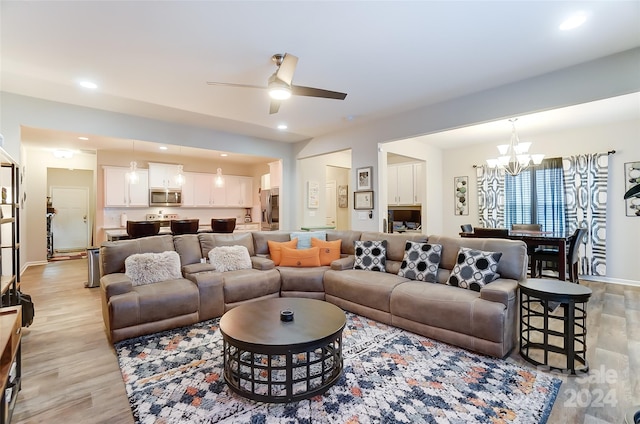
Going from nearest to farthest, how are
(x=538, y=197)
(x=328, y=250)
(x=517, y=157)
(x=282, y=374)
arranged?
(x=282, y=374) → (x=328, y=250) → (x=517, y=157) → (x=538, y=197)

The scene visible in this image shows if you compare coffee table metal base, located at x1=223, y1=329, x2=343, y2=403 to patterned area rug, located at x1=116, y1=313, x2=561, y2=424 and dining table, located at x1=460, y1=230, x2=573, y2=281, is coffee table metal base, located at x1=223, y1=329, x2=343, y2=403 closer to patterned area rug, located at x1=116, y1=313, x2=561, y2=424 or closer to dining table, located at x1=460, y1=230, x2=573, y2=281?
patterned area rug, located at x1=116, y1=313, x2=561, y2=424

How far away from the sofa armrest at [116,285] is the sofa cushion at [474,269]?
129 inches

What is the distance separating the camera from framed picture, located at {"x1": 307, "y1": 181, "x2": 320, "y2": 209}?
6551mm

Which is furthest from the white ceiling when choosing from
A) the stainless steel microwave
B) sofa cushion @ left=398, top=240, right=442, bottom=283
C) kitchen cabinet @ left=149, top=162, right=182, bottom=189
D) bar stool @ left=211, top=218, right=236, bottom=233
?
the stainless steel microwave

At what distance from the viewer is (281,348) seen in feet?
6.01

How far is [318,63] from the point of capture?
295 cm

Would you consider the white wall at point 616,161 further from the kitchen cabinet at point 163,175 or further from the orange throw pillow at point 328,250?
the kitchen cabinet at point 163,175

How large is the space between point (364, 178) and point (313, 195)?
5.94ft

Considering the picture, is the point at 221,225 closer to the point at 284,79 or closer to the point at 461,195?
the point at 284,79

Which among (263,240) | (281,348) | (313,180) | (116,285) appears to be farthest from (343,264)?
(313,180)

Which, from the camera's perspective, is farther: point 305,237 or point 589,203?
point 589,203

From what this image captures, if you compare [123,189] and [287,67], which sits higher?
[287,67]

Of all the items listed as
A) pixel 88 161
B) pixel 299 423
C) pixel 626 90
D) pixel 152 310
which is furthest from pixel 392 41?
pixel 88 161

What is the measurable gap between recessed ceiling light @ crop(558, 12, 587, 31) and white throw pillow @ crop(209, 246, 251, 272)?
13.0 feet
